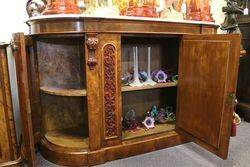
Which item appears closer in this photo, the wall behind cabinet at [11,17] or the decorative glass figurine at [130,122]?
the wall behind cabinet at [11,17]

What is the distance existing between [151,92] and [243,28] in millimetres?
1326

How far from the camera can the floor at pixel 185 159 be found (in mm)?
1653

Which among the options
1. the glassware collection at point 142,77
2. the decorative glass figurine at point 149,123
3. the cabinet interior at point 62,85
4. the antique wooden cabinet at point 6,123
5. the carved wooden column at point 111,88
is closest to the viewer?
the antique wooden cabinet at point 6,123

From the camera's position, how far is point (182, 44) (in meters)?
1.82

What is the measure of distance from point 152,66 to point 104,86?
812 millimetres

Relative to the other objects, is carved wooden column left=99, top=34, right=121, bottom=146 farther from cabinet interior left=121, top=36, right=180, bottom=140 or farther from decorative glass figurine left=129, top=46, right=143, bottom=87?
cabinet interior left=121, top=36, right=180, bottom=140

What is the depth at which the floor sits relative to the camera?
5.42 ft

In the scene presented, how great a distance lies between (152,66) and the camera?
7.34 ft

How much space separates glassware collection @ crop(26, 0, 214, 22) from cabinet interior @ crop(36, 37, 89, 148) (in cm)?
26

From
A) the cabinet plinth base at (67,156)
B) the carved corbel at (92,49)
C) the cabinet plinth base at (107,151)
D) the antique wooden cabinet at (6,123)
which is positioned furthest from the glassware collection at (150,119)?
the antique wooden cabinet at (6,123)

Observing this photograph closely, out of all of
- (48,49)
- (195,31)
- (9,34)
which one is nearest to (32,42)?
(48,49)

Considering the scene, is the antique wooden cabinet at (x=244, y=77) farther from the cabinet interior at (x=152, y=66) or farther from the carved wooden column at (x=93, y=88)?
the carved wooden column at (x=93, y=88)

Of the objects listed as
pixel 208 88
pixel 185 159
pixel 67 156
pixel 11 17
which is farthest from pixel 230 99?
pixel 11 17

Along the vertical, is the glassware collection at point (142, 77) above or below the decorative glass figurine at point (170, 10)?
below
